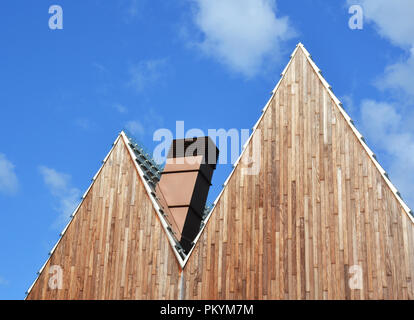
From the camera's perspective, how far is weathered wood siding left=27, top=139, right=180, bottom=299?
16.8m

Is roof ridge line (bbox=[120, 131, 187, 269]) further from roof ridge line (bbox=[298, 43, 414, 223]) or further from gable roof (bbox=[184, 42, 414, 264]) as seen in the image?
roof ridge line (bbox=[298, 43, 414, 223])

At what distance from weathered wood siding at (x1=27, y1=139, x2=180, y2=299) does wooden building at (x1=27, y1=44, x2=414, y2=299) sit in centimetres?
3

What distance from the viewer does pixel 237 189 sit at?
16.8 m

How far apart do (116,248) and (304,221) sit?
6.09 metres

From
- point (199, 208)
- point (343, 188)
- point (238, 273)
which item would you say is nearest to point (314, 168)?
point (343, 188)

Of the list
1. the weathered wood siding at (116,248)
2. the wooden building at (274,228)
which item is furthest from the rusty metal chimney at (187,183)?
the weathered wood siding at (116,248)

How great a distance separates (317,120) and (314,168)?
1559mm

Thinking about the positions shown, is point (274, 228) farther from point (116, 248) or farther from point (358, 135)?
point (116, 248)

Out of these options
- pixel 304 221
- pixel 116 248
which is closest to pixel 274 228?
pixel 304 221

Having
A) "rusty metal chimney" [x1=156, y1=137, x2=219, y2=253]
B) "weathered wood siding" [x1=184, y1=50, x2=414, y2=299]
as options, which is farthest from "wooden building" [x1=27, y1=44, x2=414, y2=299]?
"rusty metal chimney" [x1=156, y1=137, x2=219, y2=253]

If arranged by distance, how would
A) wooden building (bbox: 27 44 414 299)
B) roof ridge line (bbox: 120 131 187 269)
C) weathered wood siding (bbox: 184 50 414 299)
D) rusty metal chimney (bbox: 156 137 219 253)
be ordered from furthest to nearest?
1. rusty metal chimney (bbox: 156 137 219 253)
2. roof ridge line (bbox: 120 131 187 269)
3. wooden building (bbox: 27 44 414 299)
4. weathered wood siding (bbox: 184 50 414 299)

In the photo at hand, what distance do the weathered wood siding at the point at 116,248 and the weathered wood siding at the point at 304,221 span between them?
3.72ft

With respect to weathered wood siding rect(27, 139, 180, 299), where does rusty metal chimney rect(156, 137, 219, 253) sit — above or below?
above

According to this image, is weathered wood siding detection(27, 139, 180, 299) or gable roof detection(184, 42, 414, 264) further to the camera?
weathered wood siding detection(27, 139, 180, 299)
